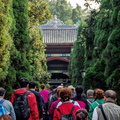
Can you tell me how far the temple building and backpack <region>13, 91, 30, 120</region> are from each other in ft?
125

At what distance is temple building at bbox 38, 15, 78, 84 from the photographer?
149 feet

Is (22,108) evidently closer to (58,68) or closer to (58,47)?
(58,47)

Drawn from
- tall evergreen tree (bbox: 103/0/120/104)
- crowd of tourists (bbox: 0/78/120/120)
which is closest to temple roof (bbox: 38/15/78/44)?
tall evergreen tree (bbox: 103/0/120/104)

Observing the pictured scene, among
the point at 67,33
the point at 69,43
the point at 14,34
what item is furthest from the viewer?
the point at 67,33

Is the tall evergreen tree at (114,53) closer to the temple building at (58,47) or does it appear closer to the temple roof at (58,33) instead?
the temple building at (58,47)

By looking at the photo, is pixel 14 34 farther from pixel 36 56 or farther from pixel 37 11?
pixel 36 56

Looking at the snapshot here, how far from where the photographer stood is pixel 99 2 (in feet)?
64.6

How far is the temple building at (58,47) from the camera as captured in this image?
1784 inches

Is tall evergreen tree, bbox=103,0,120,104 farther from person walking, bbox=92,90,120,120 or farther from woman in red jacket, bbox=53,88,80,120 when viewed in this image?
person walking, bbox=92,90,120,120

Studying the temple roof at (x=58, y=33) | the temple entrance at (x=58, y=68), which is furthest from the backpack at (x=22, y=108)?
the temple entrance at (x=58, y=68)

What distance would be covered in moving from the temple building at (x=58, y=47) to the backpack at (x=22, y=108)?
125 feet

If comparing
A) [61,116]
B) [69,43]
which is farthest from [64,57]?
[61,116]

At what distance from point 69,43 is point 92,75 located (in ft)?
95.8

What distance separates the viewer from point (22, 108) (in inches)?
257
